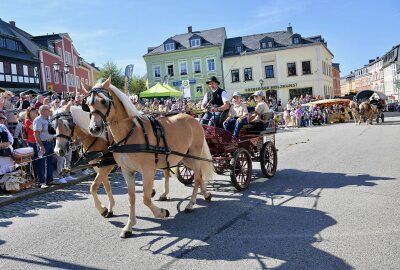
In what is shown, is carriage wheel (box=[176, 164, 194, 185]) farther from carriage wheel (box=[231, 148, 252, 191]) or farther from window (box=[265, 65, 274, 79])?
window (box=[265, 65, 274, 79])

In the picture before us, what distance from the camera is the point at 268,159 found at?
29.1ft

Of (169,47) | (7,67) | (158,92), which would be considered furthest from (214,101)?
(169,47)

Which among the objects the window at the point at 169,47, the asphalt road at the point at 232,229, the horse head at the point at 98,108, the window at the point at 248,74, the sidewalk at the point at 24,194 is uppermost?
the window at the point at 169,47

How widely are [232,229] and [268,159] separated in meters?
3.91

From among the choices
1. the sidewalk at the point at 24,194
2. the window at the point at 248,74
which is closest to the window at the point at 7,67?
the window at the point at 248,74

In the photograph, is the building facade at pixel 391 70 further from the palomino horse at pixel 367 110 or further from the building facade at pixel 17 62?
the building facade at pixel 17 62

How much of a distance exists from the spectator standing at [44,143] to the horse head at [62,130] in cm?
266

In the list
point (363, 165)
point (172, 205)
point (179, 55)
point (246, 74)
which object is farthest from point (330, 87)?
point (172, 205)

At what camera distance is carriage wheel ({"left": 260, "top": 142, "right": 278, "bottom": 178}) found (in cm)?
855

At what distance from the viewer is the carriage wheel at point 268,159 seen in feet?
28.1

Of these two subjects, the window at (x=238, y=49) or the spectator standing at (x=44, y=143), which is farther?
the window at (x=238, y=49)

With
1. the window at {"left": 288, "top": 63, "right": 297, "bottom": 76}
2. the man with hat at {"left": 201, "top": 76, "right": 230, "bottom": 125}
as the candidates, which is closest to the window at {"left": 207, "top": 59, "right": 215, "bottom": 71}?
the window at {"left": 288, "top": 63, "right": 297, "bottom": 76}

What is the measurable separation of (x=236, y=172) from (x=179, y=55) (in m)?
46.4

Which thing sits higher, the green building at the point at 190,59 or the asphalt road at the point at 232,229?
the green building at the point at 190,59
